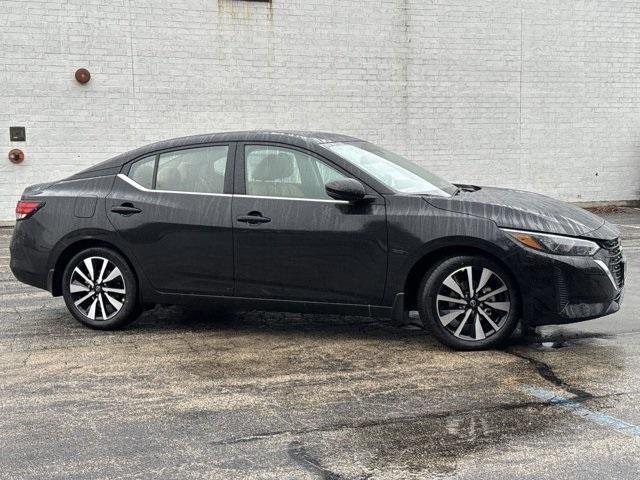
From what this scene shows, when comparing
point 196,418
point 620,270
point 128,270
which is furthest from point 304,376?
point 620,270

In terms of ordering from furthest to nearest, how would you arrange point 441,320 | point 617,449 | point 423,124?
point 423,124, point 441,320, point 617,449

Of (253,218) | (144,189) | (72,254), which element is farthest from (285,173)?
(72,254)

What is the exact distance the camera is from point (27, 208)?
715 centimetres

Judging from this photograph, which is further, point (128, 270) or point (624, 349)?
point (128, 270)

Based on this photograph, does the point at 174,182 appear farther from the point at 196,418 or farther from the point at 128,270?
the point at 196,418

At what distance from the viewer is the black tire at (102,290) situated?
268 inches

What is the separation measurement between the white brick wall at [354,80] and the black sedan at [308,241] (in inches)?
342

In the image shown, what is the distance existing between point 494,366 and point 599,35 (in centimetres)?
1471

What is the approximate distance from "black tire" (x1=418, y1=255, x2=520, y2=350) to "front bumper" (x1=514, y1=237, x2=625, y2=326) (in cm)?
12

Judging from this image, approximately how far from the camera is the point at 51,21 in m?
15.1

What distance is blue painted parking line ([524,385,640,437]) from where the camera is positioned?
4473 millimetres

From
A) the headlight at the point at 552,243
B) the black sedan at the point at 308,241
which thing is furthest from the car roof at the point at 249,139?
the headlight at the point at 552,243

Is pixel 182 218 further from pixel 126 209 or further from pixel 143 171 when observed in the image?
pixel 143 171

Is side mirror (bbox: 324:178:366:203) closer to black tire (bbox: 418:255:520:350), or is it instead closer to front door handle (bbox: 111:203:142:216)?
black tire (bbox: 418:255:520:350)
